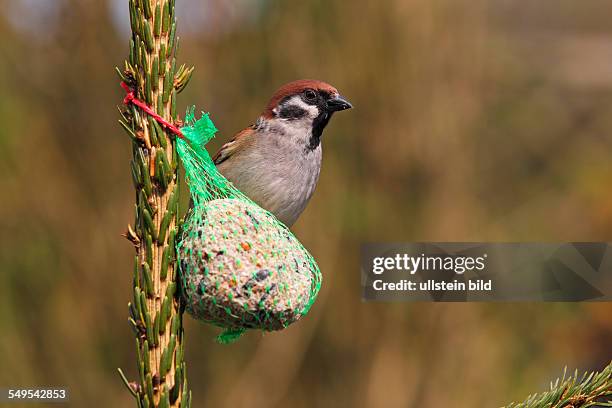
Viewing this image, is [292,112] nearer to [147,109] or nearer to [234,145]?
[234,145]

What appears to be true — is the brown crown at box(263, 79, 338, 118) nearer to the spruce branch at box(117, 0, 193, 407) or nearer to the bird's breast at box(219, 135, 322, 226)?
the bird's breast at box(219, 135, 322, 226)

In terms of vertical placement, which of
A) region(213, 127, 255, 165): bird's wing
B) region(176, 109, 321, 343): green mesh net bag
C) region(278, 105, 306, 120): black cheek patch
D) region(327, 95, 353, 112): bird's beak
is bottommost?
region(176, 109, 321, 343): green mesh net bag

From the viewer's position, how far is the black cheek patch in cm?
299

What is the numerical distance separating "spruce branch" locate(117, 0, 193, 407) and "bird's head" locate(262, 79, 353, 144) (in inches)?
50.4

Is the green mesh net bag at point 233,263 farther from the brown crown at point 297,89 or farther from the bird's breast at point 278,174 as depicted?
the brown crown at point 297,89

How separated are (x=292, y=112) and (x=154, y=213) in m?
1.40

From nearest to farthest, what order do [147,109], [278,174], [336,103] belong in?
[147,109]
[278,174]
[336,103]

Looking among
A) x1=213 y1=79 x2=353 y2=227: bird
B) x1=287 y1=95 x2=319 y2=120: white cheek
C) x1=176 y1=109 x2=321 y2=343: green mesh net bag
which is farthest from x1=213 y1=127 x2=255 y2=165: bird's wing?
x1=176 y1=109 x2=321 y2=343: green mesh net bag

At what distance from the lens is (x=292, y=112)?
3.00 metres

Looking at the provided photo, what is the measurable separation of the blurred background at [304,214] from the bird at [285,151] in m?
1.14

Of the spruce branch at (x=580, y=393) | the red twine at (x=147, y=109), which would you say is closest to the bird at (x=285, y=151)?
the red twine at (x=147, y=109)

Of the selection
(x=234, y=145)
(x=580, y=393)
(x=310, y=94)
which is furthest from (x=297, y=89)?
(x=580, y=393)

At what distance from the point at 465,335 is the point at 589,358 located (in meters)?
1.02

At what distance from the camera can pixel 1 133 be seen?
14.0 feet
